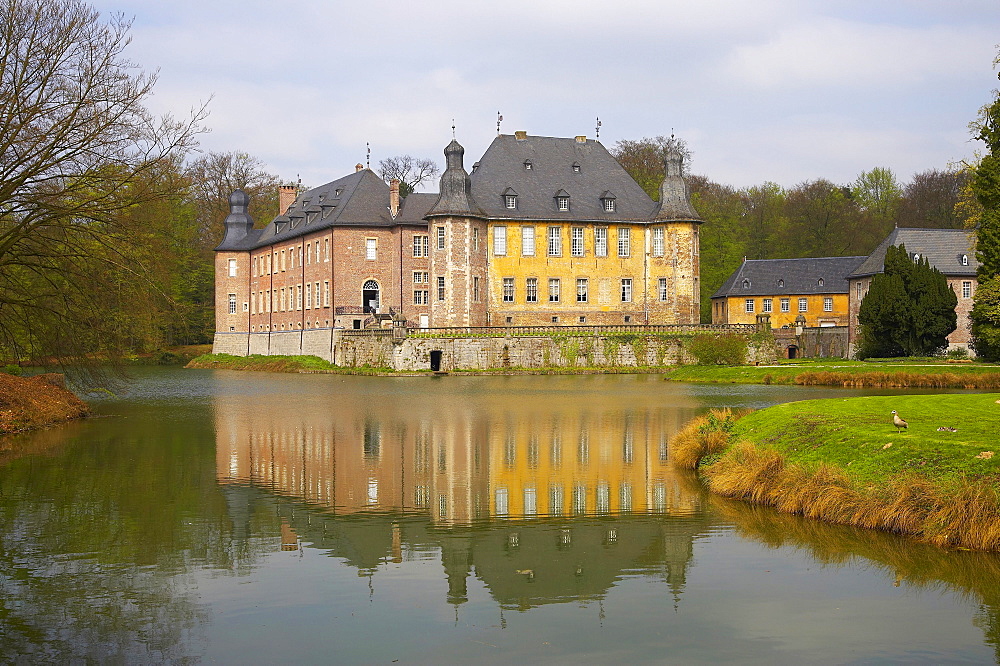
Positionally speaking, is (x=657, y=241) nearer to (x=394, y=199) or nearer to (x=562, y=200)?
(x=562, y=200)

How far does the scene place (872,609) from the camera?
25.0ft

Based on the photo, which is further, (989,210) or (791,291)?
(791,291)

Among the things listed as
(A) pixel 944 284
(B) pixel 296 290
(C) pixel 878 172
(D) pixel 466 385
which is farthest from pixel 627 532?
(C) pixel 878 172

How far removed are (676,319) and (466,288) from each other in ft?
35.3

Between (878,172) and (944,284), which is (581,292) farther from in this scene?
(878,172)

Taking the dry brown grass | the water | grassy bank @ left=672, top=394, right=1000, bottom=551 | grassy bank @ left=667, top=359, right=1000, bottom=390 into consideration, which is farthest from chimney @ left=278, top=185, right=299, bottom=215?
grassy bank @ left=672, top=394, right=1000, bottom=551

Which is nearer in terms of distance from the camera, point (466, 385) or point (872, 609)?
point (872, 609)

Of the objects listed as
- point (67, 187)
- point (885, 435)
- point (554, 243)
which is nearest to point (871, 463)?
point (885, 435)

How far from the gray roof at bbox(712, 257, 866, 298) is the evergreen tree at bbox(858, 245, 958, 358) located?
14.5 m

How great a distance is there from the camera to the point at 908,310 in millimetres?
39625

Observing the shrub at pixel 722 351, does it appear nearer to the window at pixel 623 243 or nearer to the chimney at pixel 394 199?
the window at pixel 623 243

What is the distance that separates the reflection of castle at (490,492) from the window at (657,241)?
30.5m

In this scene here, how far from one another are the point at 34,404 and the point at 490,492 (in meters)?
12.6

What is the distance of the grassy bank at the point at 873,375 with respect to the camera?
101 feet
